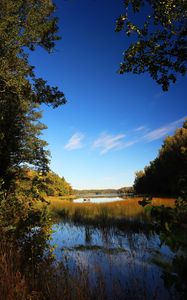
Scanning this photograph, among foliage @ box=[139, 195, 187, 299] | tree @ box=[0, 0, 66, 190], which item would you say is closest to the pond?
foliage @ box=[139, 195, 187, 299]

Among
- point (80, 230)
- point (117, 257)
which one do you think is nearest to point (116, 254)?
point (117, 257)

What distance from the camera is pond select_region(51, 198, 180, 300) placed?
22.6 ft

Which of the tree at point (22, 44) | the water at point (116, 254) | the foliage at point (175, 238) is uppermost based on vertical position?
the tree at point (22, 44)

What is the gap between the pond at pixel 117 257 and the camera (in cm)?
688

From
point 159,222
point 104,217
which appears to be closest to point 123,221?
point 104,217

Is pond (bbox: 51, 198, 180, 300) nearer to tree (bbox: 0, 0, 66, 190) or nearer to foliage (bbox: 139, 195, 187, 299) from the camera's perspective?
foliage (bbox: 139, 195, 187, 299)

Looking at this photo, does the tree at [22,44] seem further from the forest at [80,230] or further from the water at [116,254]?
the water at [116,254]

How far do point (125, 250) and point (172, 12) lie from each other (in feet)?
29.3

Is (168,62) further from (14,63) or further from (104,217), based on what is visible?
Result: (104,217)

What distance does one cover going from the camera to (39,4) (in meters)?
14.9

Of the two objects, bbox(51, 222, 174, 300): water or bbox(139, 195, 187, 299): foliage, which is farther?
bbox(51, 222, 174, 300): water

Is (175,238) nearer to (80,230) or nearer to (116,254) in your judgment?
(116,254)

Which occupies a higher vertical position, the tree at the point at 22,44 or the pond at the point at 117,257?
the tree at the point at 22,44

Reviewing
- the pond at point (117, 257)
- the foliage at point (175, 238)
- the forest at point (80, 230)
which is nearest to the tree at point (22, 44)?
the forest at point (80, 230)
